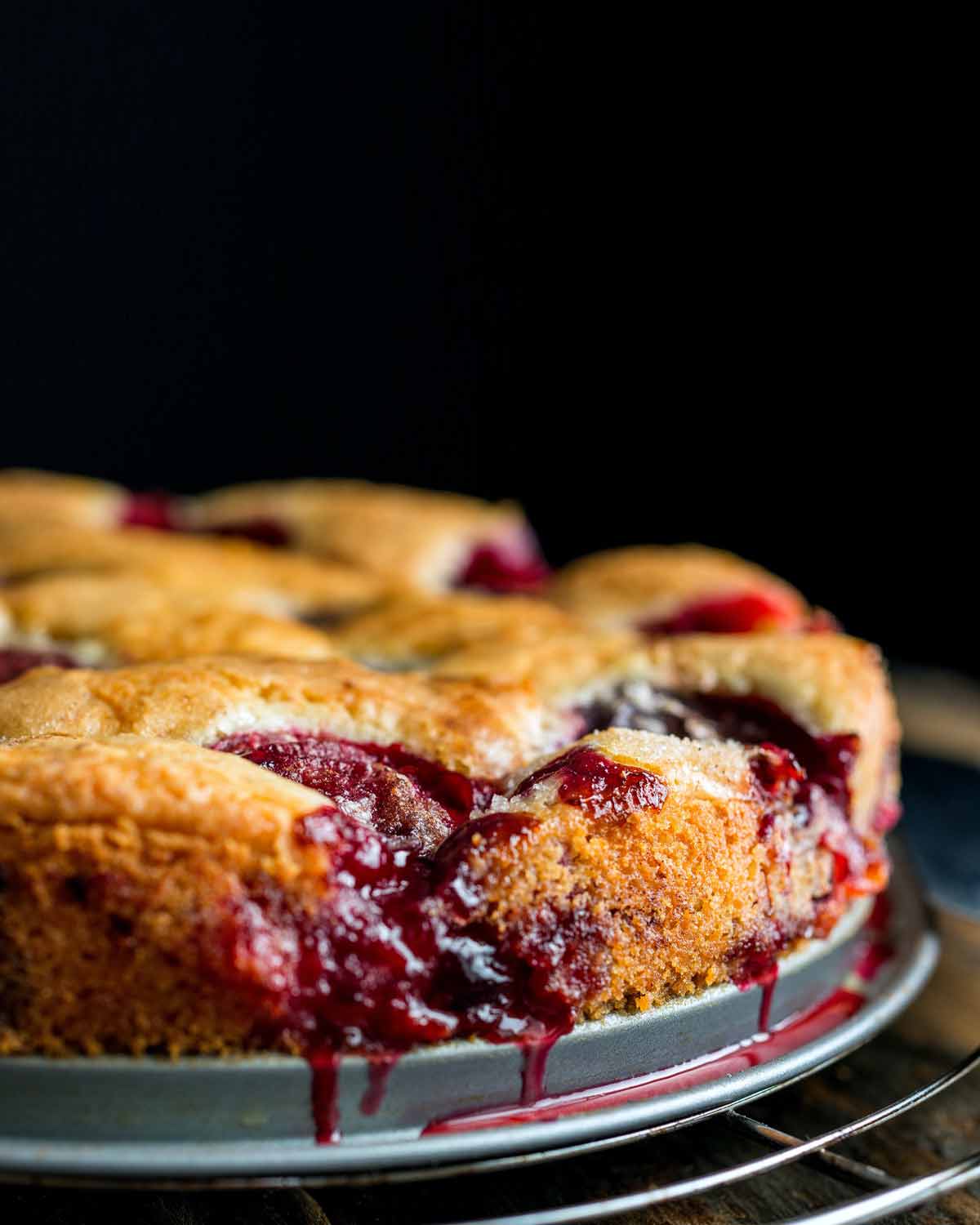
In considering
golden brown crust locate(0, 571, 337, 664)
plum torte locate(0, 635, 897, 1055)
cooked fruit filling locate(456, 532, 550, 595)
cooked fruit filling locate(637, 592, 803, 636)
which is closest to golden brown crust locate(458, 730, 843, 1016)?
plum torte locate(0, 635, 897, 1055)

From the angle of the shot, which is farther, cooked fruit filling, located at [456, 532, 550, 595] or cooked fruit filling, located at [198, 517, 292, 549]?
cooked fruit filling, located at [198, 517, 292, 549]

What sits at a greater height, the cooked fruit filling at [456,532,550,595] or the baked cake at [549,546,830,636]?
the baked cake at [549,546,830,636]

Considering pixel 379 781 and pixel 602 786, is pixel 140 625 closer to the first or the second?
pixel 379 781

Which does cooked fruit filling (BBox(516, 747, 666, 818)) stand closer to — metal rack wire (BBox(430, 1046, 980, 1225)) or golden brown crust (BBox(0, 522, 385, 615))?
metal rack wire (BBox(430, 1046, 980, 1225))

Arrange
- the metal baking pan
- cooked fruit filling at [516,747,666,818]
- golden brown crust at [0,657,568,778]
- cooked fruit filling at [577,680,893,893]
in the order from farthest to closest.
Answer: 1. cooked fruit filling at [577,680,893,893]
2. golden brown crust at [0,657,568,778]
3. cooked fruit filling at [516,747,666,818]
4. the metal baking pan

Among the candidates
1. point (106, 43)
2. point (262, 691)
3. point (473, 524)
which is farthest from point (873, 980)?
point (106, 43)

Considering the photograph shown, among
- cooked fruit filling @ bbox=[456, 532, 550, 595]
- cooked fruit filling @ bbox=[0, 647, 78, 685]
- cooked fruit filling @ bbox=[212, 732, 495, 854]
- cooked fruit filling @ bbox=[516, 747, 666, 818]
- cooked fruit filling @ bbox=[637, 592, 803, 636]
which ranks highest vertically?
cooked fruit filling @ bbox=[516, 747, 666, 818]
